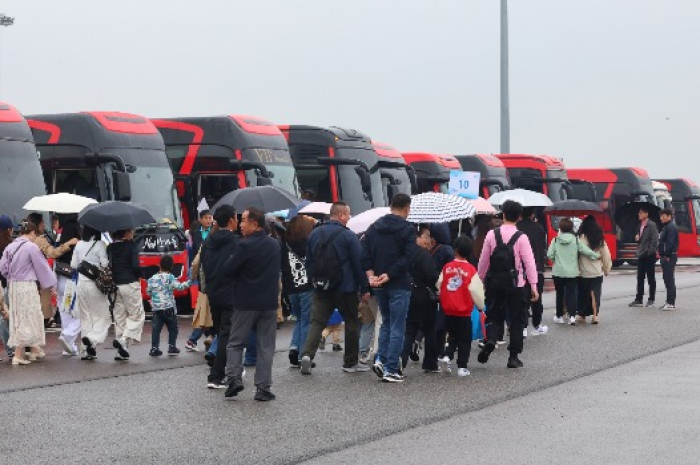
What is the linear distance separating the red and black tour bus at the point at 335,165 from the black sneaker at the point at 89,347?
41.1 feet

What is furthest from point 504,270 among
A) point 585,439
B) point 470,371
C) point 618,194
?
point 618,194

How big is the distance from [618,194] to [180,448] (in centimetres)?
3663

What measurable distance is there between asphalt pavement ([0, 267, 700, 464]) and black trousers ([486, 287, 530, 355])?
290mm

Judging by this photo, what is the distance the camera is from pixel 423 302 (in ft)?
46.1

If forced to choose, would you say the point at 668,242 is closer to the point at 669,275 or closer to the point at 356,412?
the point at 669,275

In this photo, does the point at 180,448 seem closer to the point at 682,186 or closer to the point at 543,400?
the point at 543,400

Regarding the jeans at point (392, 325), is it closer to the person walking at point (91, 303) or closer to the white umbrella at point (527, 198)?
the person walking at point (91, 303)

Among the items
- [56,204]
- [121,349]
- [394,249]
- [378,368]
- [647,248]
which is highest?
[394,249]

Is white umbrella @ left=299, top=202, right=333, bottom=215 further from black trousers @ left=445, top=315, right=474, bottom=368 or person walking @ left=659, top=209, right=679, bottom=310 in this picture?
person walking @ left=659, top=209, right=679, bottom=310

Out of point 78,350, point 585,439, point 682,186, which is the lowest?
point 682,186

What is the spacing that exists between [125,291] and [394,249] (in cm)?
359

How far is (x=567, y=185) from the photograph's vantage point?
41625 millimetres

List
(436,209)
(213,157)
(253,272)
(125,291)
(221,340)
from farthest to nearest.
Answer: (213,157) → (125,291) → (436,209) → (221,340) → (253,272)

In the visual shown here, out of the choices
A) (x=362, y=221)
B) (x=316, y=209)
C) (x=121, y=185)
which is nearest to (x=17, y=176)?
(x=121, y=185)
